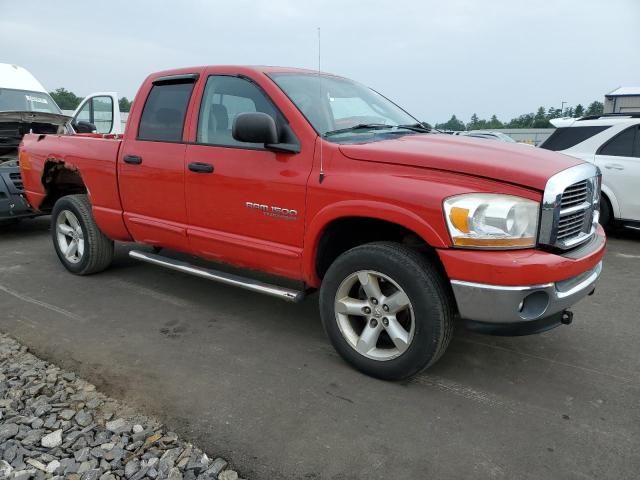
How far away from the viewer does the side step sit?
3.35 metres

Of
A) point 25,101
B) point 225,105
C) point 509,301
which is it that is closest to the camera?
point 509,301

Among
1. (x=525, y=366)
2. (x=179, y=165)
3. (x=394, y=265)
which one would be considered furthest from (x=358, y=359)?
(x=179, y=165)

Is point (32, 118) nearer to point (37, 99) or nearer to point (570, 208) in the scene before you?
point (37, 99)

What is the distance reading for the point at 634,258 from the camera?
6113 mm

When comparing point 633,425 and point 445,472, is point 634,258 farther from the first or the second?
point 445,472

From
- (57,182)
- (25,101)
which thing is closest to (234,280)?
Answer: (57,182)

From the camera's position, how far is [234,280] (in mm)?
3652

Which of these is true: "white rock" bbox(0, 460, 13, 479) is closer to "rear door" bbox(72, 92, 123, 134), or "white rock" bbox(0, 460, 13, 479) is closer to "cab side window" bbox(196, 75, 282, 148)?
"cab side window" bbox(196, 75, 282, 148)

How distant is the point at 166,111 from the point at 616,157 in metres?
5.99

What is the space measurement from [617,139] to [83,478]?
7401 millimetres

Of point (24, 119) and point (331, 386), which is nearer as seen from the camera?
point (331, 386)

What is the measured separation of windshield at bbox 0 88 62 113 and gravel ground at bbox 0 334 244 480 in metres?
7.85

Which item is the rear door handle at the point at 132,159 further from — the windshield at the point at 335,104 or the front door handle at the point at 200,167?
the windshield at the point at 335,104

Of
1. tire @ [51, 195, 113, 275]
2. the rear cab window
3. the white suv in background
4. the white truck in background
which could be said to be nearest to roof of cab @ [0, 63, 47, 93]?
the white truck in background
